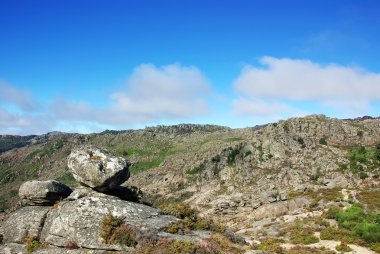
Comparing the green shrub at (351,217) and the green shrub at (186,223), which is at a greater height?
the green shrub at (186,223)

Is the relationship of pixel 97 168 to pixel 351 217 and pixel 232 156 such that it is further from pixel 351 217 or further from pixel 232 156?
pixel 232 156

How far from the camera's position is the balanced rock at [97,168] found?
20.9 meters

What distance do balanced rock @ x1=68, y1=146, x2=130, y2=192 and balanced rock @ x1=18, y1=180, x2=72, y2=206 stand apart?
1656 millimetres

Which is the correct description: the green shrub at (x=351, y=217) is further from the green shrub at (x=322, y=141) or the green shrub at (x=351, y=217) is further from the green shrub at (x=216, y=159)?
the green shrub at (x=216, y=159)

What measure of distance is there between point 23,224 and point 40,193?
6.13 ft

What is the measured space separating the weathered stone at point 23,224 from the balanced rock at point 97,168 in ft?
9.51

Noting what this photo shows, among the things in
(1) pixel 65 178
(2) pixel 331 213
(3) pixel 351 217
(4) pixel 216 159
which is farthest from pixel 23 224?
(1) pixel 65 178

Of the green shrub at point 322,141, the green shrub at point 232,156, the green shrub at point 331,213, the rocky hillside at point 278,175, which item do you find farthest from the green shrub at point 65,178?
the green shrub at point 331,213

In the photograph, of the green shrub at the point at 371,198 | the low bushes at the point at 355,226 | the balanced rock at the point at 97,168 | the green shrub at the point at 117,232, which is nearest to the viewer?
the green shrub at the point at 117,232

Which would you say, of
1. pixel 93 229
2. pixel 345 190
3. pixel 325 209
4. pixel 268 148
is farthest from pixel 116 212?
pixel 268 148

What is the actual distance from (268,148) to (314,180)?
2178 centimetres

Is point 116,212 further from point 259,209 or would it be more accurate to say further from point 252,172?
point 252,172

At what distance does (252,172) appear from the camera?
8700cm

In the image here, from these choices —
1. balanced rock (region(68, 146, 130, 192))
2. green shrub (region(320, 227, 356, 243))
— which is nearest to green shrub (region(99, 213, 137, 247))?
balanced rock (region(68, 146, 130, 192))
